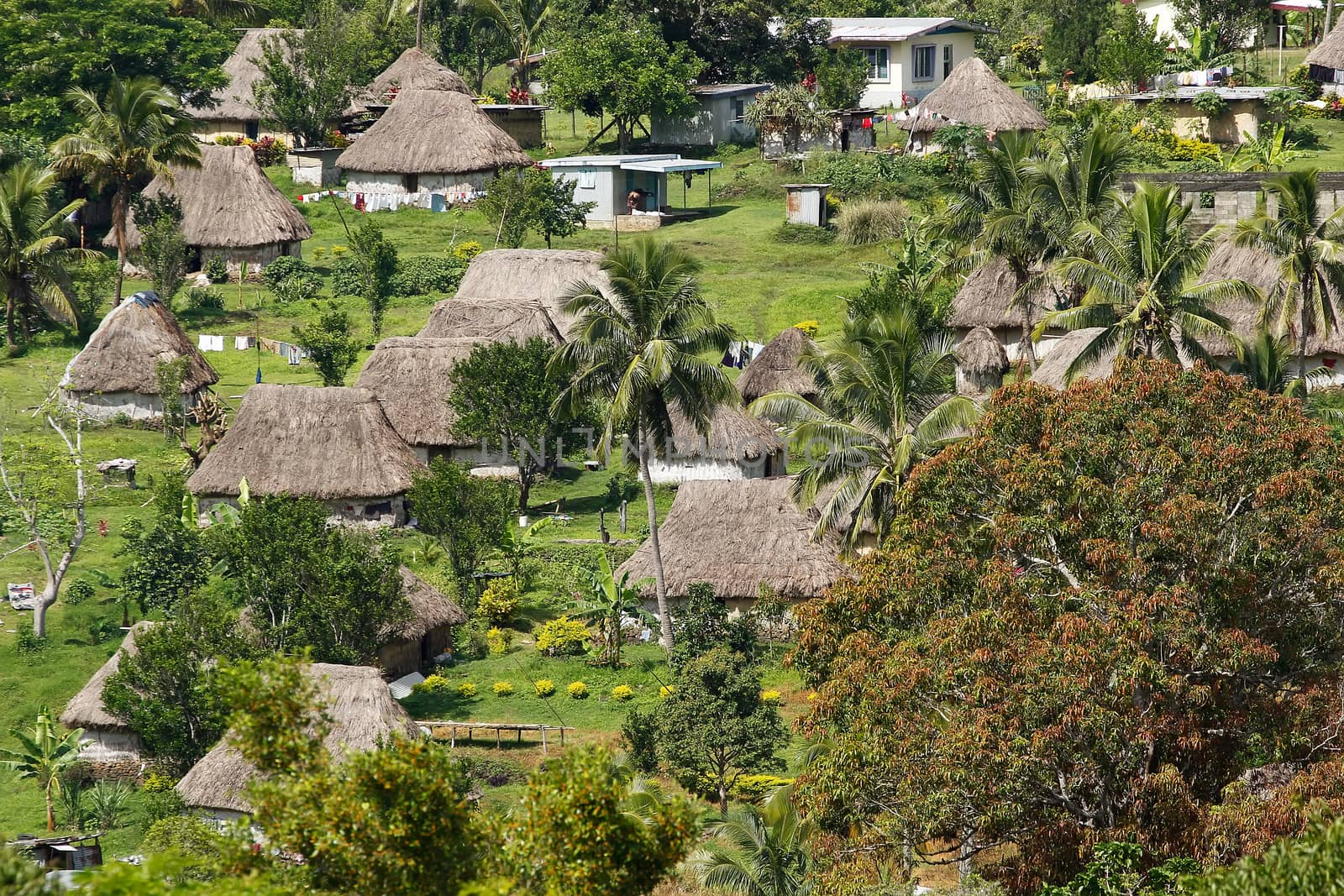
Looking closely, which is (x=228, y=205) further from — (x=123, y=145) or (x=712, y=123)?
(x=712, y=123)

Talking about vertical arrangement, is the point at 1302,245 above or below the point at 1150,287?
above

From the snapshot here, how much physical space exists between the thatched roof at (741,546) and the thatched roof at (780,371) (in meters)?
8.19

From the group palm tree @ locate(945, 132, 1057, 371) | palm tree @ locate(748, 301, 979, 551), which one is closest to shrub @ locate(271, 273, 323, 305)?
palm tree @ locate(945, 132, 1057, 371)

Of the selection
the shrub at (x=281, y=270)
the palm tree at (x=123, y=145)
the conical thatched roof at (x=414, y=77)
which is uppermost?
the conical thatched roof at (x=414, y=77)

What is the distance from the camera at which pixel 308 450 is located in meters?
44.6

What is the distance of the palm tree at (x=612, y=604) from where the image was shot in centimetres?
3797

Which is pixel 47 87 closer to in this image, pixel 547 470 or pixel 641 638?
pixel 547 470

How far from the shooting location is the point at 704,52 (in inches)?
2980

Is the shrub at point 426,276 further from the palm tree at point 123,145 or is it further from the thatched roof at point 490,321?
the palm tree at point 123,145

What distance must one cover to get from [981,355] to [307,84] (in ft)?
108

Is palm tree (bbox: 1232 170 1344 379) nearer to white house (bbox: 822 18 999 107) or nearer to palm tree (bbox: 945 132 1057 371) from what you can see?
palm tree (bbox: 945 132 1057 371)

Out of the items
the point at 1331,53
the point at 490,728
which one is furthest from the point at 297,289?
the point at 1331,53

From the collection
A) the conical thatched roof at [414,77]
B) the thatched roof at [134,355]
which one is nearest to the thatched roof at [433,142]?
the conical thatched roof at [414,77]

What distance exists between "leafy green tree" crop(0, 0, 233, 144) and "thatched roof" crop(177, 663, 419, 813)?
116 ft
